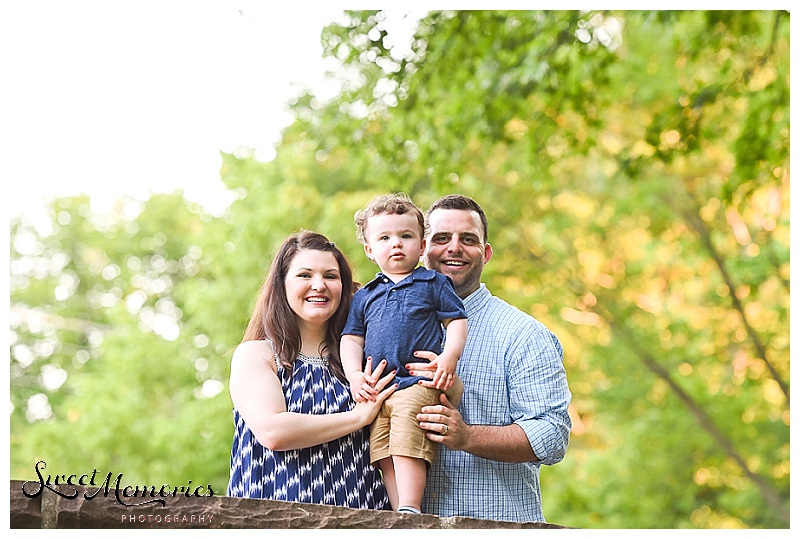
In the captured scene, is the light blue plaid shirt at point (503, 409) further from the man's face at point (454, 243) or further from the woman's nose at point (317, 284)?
the woman's nose at point (317, 284)

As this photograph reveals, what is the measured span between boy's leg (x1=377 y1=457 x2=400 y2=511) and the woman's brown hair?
0.26m

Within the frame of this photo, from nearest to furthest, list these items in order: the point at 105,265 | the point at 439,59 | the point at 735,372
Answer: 1. the point at 439,59
2. the point at 735,372
3. the point at 105,265

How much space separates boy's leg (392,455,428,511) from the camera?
233 cm

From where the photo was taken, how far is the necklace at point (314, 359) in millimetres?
2455

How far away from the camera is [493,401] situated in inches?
101

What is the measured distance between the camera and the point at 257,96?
31.7ft

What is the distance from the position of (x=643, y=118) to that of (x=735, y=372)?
335cm

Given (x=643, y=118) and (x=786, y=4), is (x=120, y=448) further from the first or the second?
(x=786, y=4)

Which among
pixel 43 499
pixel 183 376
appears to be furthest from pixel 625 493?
pixel 43 499

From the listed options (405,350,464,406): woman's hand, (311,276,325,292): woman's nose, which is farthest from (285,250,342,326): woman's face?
(405,350,464,406): woman's hand

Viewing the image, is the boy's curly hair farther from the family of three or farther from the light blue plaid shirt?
the light blue plaid shirt

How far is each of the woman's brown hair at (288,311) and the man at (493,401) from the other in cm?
29
